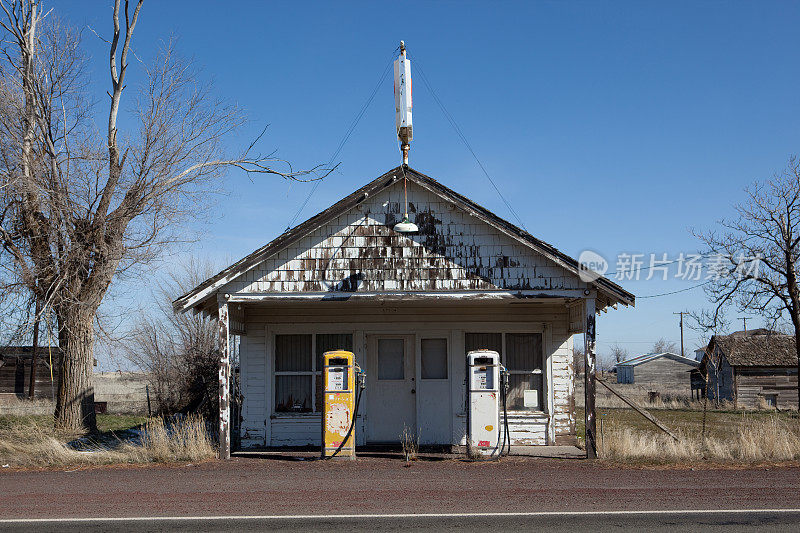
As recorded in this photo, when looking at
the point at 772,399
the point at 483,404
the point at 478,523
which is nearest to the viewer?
the point at 478,523

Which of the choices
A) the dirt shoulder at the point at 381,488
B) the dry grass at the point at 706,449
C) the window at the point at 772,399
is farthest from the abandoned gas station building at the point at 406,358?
the window at the point at 772,399

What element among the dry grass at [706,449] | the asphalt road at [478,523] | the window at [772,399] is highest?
the dry grass at [706,449]

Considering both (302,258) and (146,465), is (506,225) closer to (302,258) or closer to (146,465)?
(302,258)

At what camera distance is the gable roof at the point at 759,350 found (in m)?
35.7

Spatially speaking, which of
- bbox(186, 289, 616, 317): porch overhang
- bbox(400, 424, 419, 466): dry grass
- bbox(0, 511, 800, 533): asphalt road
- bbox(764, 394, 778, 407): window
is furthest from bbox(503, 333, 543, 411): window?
bbox(764, 394, 778, 407): window

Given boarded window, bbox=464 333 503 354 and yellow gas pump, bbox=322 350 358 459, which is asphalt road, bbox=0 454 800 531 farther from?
boarded window, bbox=464 333 503 354

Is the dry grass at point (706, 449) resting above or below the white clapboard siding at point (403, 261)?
below

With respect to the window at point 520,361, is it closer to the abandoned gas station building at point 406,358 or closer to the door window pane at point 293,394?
the abandoned gas station building at point 406,358

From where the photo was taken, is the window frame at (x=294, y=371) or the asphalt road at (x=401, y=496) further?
the window frame at (x=294, y=371)

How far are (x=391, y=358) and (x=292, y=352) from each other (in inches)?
82.2

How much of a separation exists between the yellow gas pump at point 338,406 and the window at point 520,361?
328 cm

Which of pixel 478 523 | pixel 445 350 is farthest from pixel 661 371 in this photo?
pixel 478 523

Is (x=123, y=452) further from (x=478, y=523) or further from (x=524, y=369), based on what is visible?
(x=478, y=523)

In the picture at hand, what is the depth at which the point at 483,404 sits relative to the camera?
1311 cm
